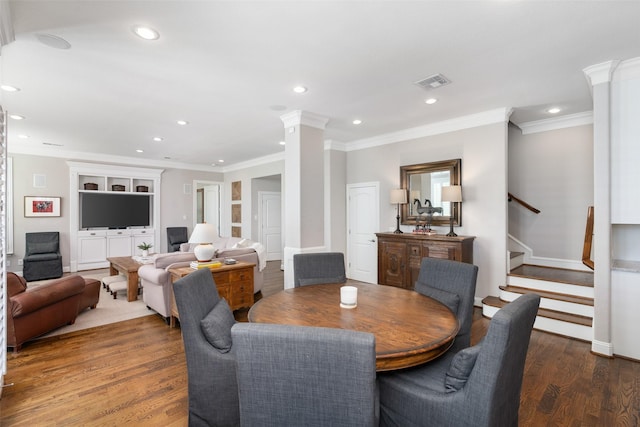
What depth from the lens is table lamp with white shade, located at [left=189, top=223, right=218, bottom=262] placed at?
11.7 feet

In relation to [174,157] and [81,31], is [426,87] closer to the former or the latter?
[81,31]

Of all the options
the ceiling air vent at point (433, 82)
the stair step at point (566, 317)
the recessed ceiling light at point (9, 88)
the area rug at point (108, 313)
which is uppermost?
the ceiling air vent at point (433, 82)

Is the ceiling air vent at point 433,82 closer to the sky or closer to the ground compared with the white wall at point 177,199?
closer to the sky

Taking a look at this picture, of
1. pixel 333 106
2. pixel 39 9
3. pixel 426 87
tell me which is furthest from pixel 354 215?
pixel 39 9

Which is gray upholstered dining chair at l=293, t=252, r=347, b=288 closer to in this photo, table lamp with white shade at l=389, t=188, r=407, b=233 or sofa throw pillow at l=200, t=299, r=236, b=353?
sofa throw pillow at l=200, t=299, r=236, b=353

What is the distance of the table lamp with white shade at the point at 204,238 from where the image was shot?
3578 millimetres

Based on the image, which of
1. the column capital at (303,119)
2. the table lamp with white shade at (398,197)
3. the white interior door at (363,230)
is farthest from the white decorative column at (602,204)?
the white interior door at (363,230)

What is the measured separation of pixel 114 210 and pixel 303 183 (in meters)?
5.58

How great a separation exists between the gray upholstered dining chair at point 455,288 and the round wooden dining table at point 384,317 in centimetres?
19

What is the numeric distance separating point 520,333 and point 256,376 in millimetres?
1113

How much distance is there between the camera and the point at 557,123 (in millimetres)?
4430

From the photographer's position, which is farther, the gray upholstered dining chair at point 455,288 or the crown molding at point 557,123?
the crown molding at point 557,123

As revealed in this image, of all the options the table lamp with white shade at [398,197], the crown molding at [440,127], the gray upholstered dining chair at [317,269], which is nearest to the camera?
the gray upholstered dining chair at [317,269]

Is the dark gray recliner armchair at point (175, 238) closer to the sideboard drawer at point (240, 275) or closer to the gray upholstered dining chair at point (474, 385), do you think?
the sideboard drawer at point (240, 275)
